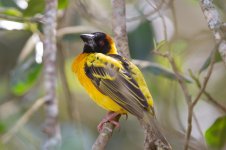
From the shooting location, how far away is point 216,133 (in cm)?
464

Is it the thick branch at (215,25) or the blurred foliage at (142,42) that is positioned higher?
the thick branch at (215,25)

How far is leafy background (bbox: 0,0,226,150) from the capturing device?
17.5ft

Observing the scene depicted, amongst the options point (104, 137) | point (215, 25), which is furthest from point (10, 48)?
point (215, 25)

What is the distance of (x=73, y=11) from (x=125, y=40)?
1.93 m

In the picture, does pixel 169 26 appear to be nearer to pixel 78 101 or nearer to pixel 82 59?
pixel 78 101

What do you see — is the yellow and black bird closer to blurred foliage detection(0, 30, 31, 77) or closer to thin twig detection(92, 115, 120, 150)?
thin twig detection(92, 115, 120, 150)

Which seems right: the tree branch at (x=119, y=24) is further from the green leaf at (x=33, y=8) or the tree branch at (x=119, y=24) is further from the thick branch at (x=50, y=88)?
the thick branch at (x=50, y=88)

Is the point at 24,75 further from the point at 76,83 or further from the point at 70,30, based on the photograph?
the point at 76,83

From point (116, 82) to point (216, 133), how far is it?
0.86 meters

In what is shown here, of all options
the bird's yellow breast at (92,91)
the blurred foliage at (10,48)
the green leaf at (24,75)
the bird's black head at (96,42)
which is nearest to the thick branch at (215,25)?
the bird's yellow breast at (92,91)

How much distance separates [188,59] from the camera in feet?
23.3

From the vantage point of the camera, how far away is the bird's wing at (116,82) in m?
4.45

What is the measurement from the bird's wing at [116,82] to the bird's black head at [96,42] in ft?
0.49

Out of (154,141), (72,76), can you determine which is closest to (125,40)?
(154,141)
